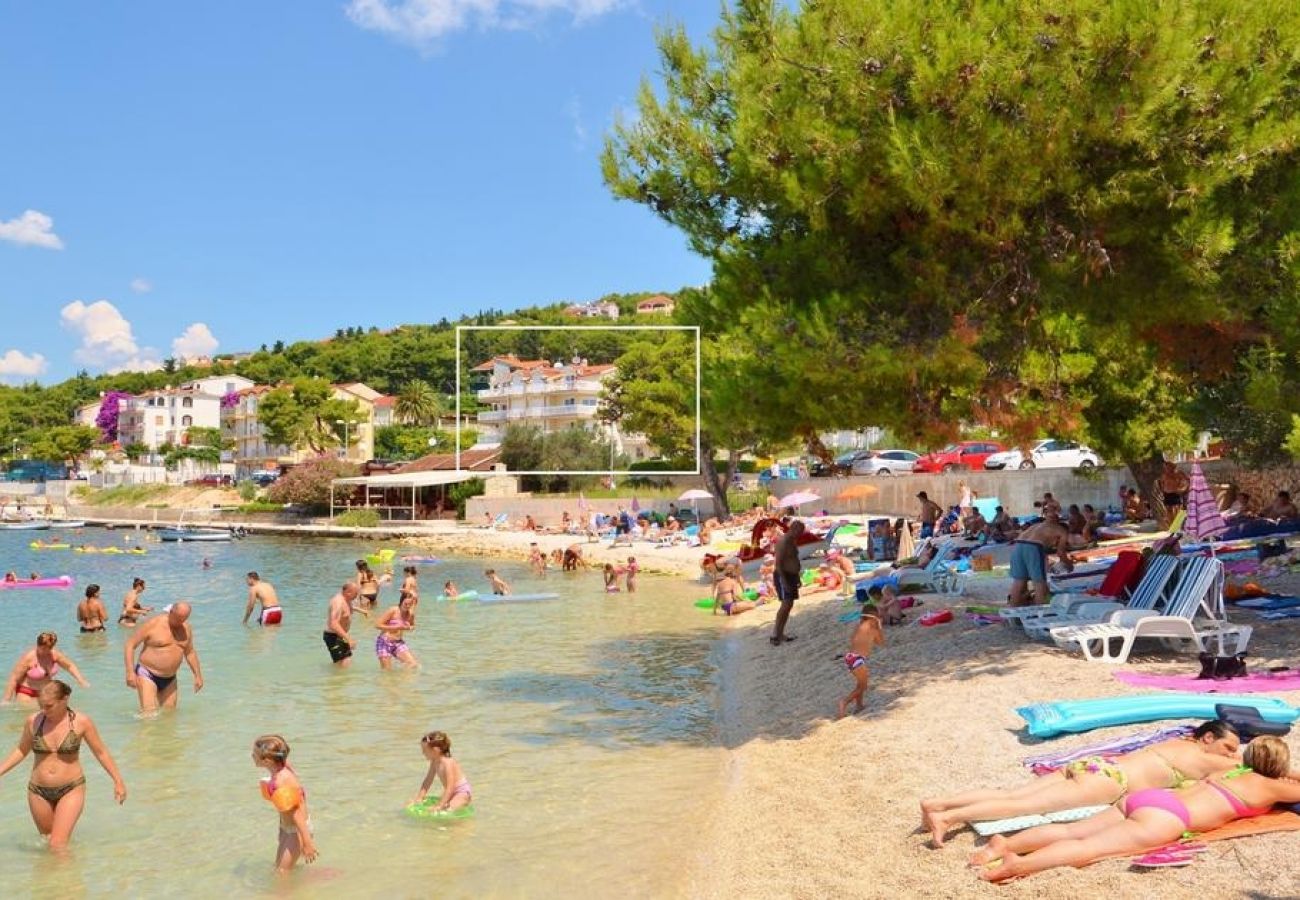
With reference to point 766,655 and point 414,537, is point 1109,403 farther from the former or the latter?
point 414,537

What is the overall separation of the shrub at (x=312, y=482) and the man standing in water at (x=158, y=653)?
48.8m

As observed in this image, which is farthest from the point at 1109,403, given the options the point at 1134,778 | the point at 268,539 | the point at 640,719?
the point at 268,539

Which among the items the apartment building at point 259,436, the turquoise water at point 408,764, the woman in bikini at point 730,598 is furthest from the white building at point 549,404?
the turquoise water at point 408,764

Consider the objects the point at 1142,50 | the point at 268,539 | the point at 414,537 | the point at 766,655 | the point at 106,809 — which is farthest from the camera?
the point at 268,539

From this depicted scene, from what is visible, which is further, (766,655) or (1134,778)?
(766,655)

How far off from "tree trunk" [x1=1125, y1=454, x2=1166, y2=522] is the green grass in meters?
68.0

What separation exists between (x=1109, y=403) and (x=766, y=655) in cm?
1011

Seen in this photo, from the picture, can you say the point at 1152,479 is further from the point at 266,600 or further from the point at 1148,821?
the point at 1148,821

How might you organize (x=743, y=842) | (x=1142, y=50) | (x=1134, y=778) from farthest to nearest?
(x=1142, y=50), (x=743, y=842), (x=1134, y=778)

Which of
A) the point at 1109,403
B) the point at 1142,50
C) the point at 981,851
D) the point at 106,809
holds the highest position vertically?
the point at 1142,50

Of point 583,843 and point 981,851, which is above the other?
point 981,851

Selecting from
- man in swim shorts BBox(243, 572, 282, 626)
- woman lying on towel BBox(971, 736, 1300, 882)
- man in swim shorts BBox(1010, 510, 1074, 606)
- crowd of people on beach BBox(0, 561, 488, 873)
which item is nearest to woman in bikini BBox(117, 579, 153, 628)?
man in swim shorts BBox(243, 572, 282, 626)

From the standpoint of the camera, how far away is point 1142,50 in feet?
24.2

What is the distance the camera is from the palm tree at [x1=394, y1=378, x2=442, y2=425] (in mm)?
92375
